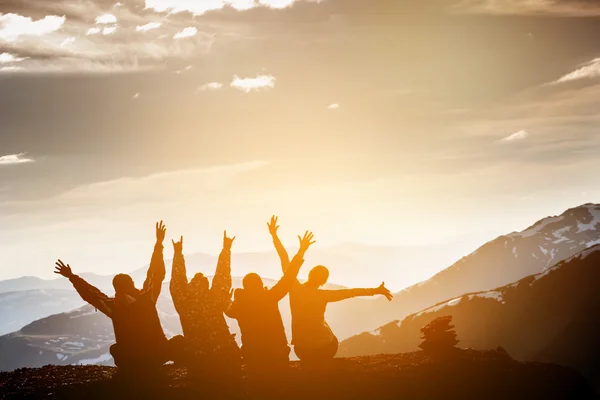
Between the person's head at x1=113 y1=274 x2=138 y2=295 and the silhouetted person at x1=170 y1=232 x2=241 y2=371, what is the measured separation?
256 cm

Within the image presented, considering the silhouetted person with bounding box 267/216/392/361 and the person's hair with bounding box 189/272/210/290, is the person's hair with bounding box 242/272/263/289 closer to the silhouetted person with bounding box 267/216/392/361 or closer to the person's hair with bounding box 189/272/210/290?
the silhouetted person with bounding box 267/216/392/361

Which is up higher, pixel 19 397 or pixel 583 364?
pixel 19 397

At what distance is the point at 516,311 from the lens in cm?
16150

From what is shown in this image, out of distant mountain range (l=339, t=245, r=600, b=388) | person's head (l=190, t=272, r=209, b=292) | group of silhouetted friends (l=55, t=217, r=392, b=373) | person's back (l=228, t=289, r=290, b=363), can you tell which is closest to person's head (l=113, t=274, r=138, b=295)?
group of silhouetted friends (l=55, t=217, r=392, b=373)

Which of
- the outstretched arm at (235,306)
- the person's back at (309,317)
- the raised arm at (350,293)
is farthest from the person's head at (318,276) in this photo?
the outstretched arm at (235,306)

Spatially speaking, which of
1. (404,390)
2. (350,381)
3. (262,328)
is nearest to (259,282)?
(262,328)

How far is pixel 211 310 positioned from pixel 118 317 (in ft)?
11.3

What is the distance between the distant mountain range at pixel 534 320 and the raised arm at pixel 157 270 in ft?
426

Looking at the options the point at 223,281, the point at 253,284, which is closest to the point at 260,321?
the point at 253,284

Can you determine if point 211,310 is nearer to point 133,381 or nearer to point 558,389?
point 133,381

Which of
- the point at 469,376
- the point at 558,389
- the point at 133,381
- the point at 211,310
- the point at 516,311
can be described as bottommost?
the point at 516,311

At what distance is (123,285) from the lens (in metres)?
15.1

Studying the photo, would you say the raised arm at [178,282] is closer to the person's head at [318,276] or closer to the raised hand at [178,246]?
the raised hand at [178,246]

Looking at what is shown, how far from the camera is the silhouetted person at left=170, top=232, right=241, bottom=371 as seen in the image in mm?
17031
